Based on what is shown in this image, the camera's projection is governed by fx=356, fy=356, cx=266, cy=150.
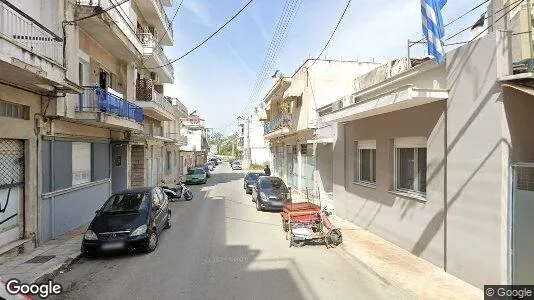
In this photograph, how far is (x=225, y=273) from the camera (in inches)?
295

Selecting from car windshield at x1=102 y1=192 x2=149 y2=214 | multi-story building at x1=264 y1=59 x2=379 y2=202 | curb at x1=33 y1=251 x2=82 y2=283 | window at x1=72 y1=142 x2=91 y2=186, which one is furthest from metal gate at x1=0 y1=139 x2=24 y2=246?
multi-story building at x1=264 y1=59 x2=379 y2=202

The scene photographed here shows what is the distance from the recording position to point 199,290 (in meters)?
6.53

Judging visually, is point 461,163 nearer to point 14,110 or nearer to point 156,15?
point 14,110

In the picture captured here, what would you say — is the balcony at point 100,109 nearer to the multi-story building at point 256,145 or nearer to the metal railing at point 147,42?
the metal railing at point 147,42

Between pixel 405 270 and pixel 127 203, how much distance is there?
740 centimetres

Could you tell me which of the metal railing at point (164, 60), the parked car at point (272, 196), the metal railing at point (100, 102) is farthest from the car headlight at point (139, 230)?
the metal railing at point (164, 60)

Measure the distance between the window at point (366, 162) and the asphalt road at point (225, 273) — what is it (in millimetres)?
3383

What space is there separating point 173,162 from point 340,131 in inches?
1003

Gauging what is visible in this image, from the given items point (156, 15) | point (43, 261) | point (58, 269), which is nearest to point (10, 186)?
point (43, 261)

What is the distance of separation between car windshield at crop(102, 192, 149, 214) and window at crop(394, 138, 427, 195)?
23.1 ft

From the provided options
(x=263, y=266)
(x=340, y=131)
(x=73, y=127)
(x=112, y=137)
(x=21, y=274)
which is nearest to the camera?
(x=21, y=274)

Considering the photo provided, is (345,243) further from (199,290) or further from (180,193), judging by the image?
(180,193)

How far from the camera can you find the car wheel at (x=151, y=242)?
29.9 ft

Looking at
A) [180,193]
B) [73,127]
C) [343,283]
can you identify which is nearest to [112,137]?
[73,127]
